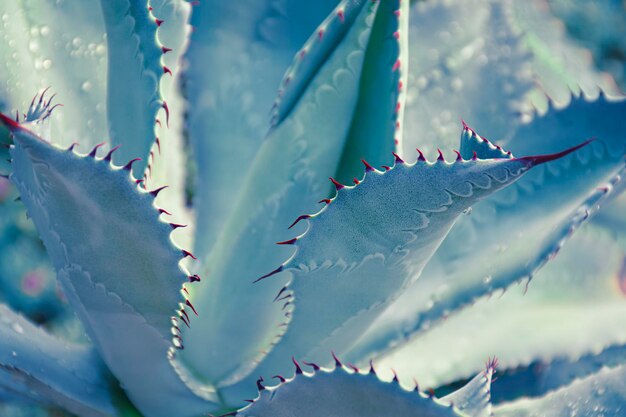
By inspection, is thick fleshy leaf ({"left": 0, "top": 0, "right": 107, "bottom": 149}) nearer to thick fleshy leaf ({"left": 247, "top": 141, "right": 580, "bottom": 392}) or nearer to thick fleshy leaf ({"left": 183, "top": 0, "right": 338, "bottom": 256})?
thick fleshy leaf ({"left": 183, "top": 0, "right": 338, "bottom": 256})

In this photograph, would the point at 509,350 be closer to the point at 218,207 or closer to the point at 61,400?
the point at 218,207

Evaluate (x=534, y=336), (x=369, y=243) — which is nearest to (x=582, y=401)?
(x=534, y=336)

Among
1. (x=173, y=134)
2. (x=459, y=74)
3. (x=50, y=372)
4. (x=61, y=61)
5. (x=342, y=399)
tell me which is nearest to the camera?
(x=342, y=399)

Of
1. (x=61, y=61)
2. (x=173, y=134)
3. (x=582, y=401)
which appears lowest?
(x=582, y=401)

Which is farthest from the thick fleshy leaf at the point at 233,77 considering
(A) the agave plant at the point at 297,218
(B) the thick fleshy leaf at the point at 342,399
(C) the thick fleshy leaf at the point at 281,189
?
(B) the thick fleshy leaf at the point at 342,399

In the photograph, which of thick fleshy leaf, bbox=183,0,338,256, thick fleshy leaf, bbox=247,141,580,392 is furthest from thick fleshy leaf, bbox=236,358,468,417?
thick fleshy leaf, bbox=183,0,338,256

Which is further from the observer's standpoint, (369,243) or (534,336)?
(534,336)

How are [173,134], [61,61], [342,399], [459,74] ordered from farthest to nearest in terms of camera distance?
[459,74]
[173,134]
[61,61]
[342,399]

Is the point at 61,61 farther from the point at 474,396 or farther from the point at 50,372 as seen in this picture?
the point at 474,396
